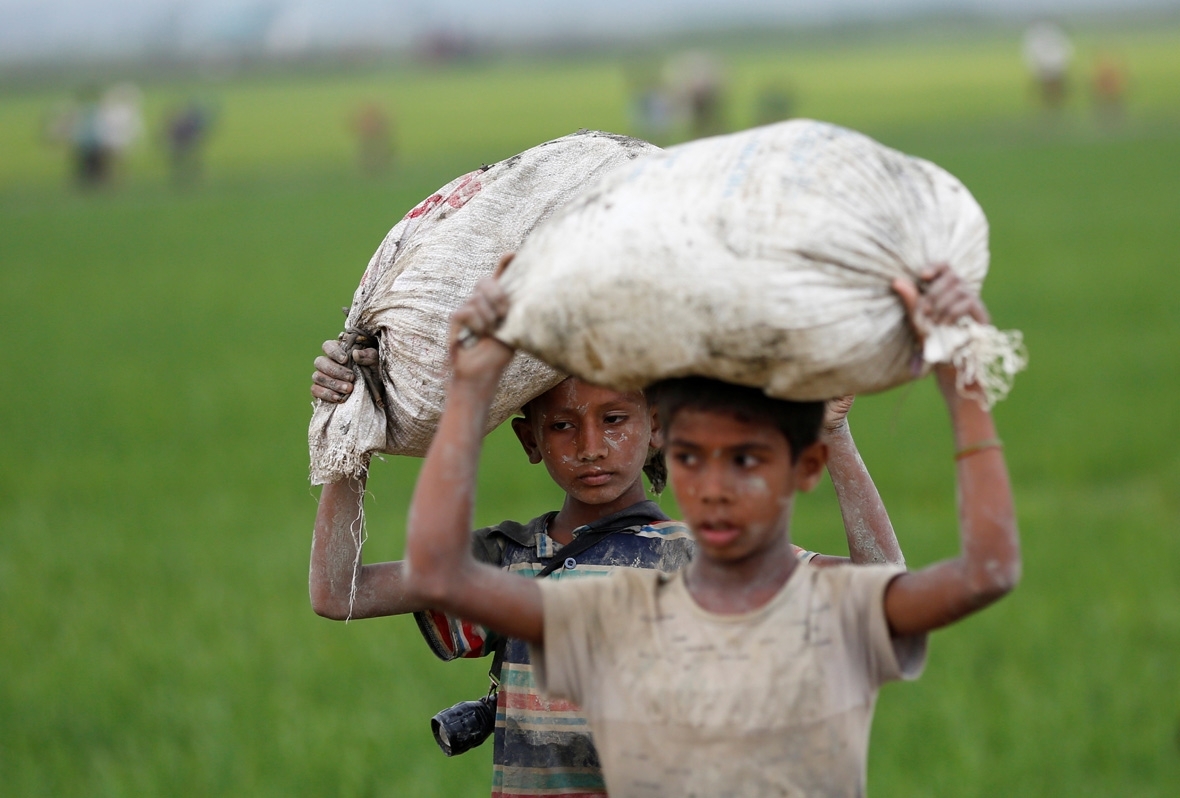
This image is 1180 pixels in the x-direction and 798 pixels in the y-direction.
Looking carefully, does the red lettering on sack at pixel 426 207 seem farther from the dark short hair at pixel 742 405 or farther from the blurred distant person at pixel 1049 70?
the blurred distant person at pixel 1049 70

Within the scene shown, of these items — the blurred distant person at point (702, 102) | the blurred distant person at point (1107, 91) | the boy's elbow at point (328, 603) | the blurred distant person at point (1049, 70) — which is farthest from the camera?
the blurred distant person at point (1049, 70)

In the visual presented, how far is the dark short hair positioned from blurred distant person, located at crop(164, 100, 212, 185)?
2986 centimetres

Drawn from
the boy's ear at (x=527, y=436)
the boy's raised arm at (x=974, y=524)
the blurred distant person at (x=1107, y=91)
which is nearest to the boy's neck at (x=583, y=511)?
the boy's ear at (x=527, y=436)

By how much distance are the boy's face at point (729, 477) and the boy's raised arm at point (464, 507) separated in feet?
0.73

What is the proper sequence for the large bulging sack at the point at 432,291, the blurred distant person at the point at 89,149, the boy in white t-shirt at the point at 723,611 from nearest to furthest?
the boy in white t-shirt at the point at 723,611
the large bulging sack at the point at 432,291
the blurred distant person at the point at 89,149

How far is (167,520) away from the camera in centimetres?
839

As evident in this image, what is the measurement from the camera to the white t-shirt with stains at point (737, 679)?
1.71 meters

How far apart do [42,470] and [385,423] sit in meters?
7.93

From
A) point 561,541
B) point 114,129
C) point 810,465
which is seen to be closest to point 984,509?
point 810,465

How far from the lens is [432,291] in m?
2.16

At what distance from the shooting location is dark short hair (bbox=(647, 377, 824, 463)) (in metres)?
1.74

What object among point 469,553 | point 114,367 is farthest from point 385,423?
point 114,367

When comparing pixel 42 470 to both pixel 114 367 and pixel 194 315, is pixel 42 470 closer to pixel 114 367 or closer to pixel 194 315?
pixel 114 367

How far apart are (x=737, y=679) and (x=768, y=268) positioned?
0.48 metres
